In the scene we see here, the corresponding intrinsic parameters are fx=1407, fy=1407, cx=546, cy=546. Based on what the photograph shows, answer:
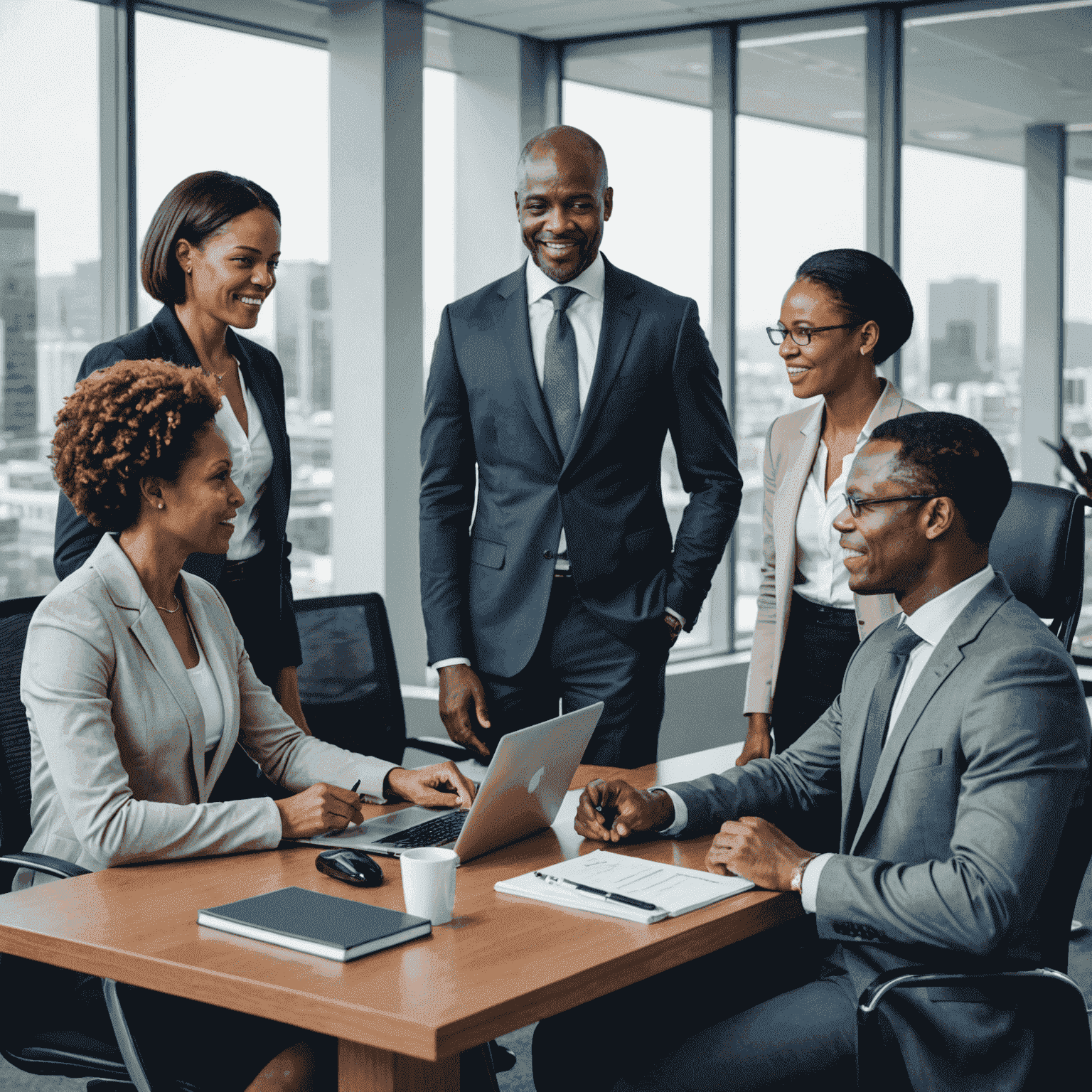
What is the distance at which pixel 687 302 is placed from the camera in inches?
118

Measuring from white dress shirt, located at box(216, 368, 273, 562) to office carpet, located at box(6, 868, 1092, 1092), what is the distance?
1.07 m

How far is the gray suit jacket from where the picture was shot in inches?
68.2

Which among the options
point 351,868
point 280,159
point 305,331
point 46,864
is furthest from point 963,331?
point 46,864

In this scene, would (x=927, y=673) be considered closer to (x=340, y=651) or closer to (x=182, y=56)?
(x=340, y=651)

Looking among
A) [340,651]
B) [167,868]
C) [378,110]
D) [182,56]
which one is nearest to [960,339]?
[378,110]

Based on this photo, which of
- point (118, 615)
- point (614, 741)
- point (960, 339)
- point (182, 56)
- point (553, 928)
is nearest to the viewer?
point (553, 928)

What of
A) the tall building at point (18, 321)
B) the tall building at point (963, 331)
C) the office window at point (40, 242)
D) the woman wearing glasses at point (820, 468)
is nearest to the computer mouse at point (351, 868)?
the woman wearing glasses at point (820, 468)

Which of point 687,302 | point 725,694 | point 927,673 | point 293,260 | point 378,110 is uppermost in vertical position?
point 378,110

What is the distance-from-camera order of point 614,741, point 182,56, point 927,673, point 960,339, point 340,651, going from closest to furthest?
point 927,673
point 614,741
point 340,651
point 182,56
point 960,339

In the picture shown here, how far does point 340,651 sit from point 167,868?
1344 mm

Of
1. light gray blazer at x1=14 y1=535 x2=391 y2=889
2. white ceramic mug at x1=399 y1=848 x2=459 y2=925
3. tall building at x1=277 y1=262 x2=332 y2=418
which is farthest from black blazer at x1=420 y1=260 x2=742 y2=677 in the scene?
tall building at x1=277 y1=262 x2=332 y2=418

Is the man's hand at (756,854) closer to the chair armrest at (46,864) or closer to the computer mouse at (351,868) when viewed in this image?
the computer mouse at (351,868)

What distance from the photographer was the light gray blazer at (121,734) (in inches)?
77.6

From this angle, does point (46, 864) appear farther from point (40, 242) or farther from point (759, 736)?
point (40, 242)
